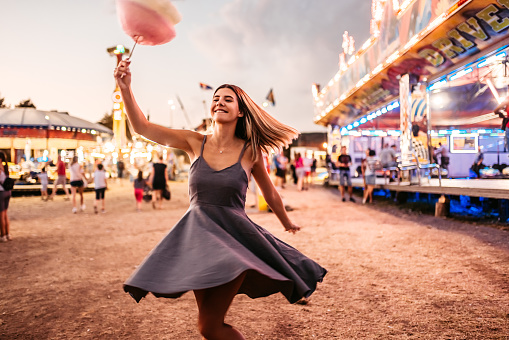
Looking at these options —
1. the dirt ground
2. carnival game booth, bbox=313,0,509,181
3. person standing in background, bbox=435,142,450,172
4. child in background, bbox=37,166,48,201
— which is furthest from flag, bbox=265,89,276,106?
A: the dirt ground

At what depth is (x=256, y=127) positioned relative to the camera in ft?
8.39

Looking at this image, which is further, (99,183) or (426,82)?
(99,183)

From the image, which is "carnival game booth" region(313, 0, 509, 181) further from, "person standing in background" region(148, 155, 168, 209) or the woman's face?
"person standing in background" region(148, 155, 168, 209)

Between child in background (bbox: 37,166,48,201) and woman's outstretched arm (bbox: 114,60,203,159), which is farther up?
woman's outstretched arm (bbox: 114,60,203,159)

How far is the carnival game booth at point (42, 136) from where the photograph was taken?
26.3m

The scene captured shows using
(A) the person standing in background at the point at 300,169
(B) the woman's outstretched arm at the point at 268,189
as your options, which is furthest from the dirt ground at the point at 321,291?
(A) the person standing in background at the point at 300,169

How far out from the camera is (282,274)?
6.41 feet

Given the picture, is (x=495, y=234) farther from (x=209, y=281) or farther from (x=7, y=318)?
(x=7, y=318)

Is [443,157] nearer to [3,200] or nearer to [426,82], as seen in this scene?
[426,82]

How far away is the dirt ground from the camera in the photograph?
325 cm

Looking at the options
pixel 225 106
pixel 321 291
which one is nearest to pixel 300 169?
pixel 321 291

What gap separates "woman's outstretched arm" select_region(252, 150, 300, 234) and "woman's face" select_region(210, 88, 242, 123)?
0.31m

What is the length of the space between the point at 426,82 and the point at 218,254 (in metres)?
12.1

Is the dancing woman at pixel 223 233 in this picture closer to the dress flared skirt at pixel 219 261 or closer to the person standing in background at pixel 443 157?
the dress flared skirt at pixel 219 261
